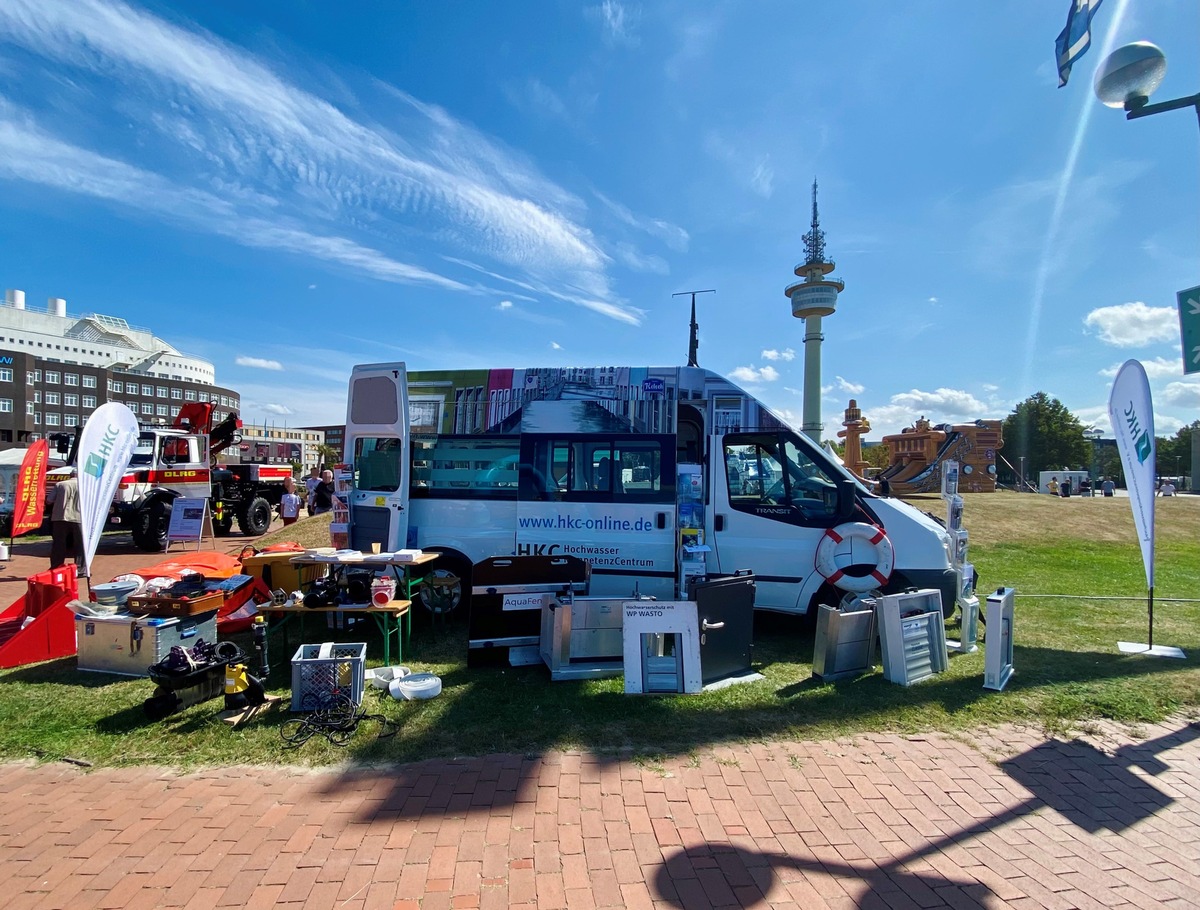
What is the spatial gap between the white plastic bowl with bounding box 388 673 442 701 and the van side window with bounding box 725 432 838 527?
10.5ft

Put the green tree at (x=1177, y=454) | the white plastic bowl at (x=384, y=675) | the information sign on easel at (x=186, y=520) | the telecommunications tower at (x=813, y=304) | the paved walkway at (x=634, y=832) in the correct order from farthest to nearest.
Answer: the green tree at (x=1177, y=454) → the telecommunications tower at (x=813, y=304) → the information sign on easel at (x=186, y=520) → the white plastic bowl at (x=384, y=675) → the paved walkway at (x=634, y=832)

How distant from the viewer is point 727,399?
19.4ft

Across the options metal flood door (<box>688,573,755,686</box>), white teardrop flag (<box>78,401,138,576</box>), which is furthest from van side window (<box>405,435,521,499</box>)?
white teardrop flag (<box>78,401,138,576</box>)

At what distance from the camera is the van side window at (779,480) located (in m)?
5.74

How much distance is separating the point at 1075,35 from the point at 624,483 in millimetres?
5078

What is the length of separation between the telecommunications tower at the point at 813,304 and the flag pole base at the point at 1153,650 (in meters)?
50.1

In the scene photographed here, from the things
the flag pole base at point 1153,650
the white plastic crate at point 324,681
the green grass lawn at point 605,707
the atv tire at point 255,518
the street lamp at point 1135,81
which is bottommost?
the green grass lawn at point 605,707

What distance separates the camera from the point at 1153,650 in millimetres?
5512

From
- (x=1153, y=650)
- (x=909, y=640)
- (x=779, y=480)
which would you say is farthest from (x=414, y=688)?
(x=1153, y=650)

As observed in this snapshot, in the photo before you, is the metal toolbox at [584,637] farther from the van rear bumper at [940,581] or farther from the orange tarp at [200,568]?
A: the orange tarp at [200,568]

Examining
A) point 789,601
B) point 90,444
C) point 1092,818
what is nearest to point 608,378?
point 789,601

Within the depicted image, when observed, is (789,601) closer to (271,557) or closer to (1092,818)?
(1092,818)

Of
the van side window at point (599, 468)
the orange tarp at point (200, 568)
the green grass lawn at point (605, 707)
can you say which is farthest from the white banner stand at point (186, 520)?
the van side window at point (599, 468)

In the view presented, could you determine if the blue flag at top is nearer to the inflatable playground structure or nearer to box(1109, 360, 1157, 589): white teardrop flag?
box(1109, 360, 1157, 589): white teardrop flag
